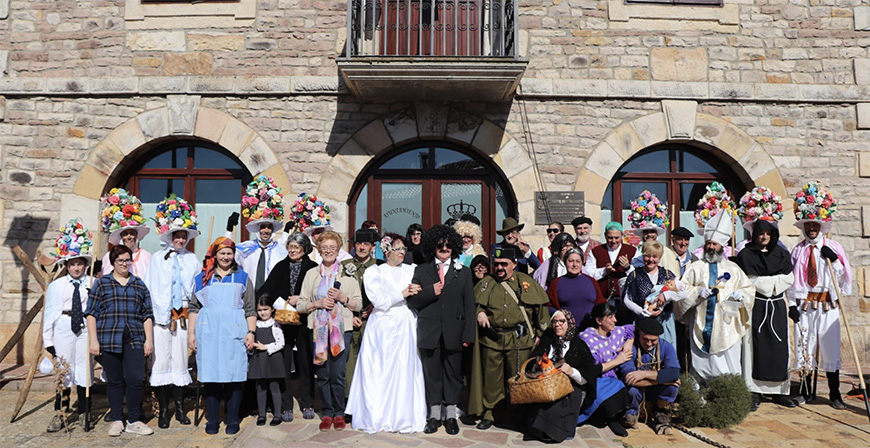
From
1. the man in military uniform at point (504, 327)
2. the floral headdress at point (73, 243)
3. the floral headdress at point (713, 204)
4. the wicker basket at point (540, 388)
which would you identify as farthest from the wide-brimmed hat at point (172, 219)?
the floral headdress at point (713, 204)

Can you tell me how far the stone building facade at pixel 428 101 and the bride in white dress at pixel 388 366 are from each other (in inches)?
113

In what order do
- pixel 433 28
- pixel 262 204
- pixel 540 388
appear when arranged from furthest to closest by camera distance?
1. pixel 433 28
2. pixel 262 204
3. pixel 540 388

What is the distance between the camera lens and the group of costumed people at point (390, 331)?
4.87m

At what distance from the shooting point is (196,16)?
787cm

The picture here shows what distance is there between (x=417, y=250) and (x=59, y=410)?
10.7 ft

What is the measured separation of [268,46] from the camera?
309 inches

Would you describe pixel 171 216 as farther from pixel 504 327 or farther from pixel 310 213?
pixel 504 327

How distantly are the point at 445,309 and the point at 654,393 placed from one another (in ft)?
6.06

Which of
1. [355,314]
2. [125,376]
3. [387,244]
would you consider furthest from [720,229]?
[125,376]

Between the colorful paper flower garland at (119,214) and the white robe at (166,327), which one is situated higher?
the colorful paper flower garland at (119,214)

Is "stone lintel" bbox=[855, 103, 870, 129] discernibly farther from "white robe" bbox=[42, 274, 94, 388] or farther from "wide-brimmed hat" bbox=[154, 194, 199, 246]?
Result: "white robe" bbox=[42, 274, 94, 388]

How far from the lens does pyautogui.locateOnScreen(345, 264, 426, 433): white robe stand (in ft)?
16.1

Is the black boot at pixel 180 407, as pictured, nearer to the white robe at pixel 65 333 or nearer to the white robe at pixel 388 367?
the white robe at pixel 65 333

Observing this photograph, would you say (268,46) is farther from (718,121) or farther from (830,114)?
(830,114)
